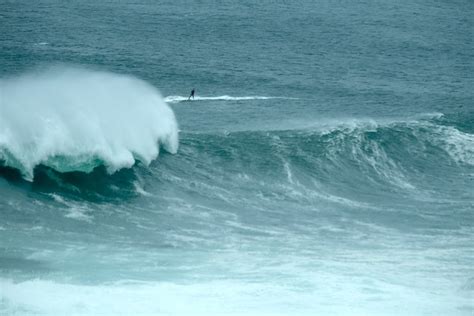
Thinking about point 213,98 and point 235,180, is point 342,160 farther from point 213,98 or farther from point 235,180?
point 213,98

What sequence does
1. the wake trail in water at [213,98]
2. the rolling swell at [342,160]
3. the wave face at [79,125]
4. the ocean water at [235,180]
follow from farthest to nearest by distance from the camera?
1. the wake trail in water at [213,98]
2. the rolling swell at [342,160]
3. the wave face at [79,125]
4. the ocean water at [235,180]

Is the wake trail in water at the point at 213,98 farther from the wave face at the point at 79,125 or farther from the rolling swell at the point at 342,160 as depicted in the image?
the rolling swell at the point at 342,160

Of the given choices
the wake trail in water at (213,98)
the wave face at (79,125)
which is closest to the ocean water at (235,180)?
the wave face at (79,125)

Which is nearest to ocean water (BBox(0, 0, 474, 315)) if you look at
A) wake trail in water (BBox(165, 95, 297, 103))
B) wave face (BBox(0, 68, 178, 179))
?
wave face (BBox(0, 68, 178, 179))

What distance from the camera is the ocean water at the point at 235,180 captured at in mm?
28250

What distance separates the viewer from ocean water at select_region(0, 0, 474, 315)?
28250mm

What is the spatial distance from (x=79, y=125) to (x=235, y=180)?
291 inches

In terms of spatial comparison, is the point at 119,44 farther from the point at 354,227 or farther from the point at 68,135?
the point at 354,227

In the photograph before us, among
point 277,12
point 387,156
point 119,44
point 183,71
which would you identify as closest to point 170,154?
point 387,156

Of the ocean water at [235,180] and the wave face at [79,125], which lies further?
the wave face at [79,125]

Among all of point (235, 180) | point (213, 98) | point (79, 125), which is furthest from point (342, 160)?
point (213, 98)

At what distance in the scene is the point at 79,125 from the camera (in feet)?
128

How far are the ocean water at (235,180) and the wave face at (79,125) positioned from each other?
A: 94 millimetres

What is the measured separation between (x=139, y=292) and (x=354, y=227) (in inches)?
420
